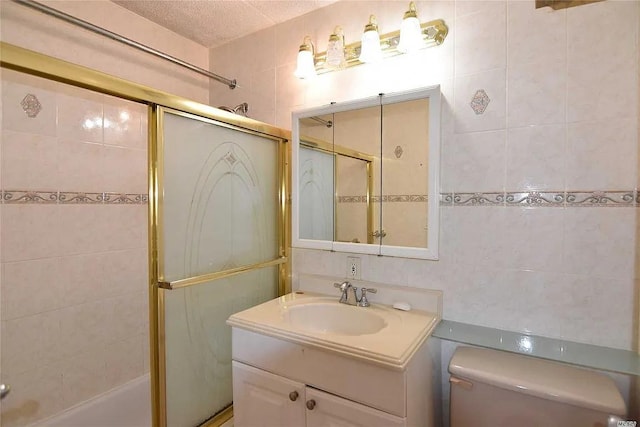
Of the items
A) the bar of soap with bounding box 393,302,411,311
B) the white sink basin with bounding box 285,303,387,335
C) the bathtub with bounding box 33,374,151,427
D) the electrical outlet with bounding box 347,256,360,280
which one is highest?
the electrical outlet with bounding box 347,256,360,280

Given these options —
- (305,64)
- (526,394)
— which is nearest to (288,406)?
(526,394)

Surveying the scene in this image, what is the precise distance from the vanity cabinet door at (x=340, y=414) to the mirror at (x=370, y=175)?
0.60 m

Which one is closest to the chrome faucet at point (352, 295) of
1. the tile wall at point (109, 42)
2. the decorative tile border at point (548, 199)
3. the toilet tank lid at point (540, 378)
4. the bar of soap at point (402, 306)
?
the bar of soap at point (402, 306)

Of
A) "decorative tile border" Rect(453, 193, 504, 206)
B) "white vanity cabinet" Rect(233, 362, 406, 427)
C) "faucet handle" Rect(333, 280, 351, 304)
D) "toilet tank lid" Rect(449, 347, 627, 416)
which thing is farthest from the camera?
"faucet handle" Rect(333, 280, 351, 304)

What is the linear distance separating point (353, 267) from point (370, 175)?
455mm

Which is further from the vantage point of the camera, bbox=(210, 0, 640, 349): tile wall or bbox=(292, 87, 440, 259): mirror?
bbox=(292, 87, 440, 259): mirror

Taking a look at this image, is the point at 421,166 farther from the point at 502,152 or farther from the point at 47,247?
the point at 47,247

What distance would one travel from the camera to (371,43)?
1.44 metres

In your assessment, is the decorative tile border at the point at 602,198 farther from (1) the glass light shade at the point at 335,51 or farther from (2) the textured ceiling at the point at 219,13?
(2) the textured ceiling at the point at 219,13

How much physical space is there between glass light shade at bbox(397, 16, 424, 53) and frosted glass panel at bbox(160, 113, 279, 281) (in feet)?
2.65

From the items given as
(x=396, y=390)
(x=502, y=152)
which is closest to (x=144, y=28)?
(x=502, y=152)

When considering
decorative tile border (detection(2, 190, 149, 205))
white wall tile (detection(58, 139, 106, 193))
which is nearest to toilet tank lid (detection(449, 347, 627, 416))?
decorative tile border (detection(2, 190, 149, 205))

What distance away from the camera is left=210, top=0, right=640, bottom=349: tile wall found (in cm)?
109

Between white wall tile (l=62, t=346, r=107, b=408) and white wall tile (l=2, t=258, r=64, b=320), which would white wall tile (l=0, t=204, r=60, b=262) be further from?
white wall tile (l=62, t=346, r=107, b=408)
